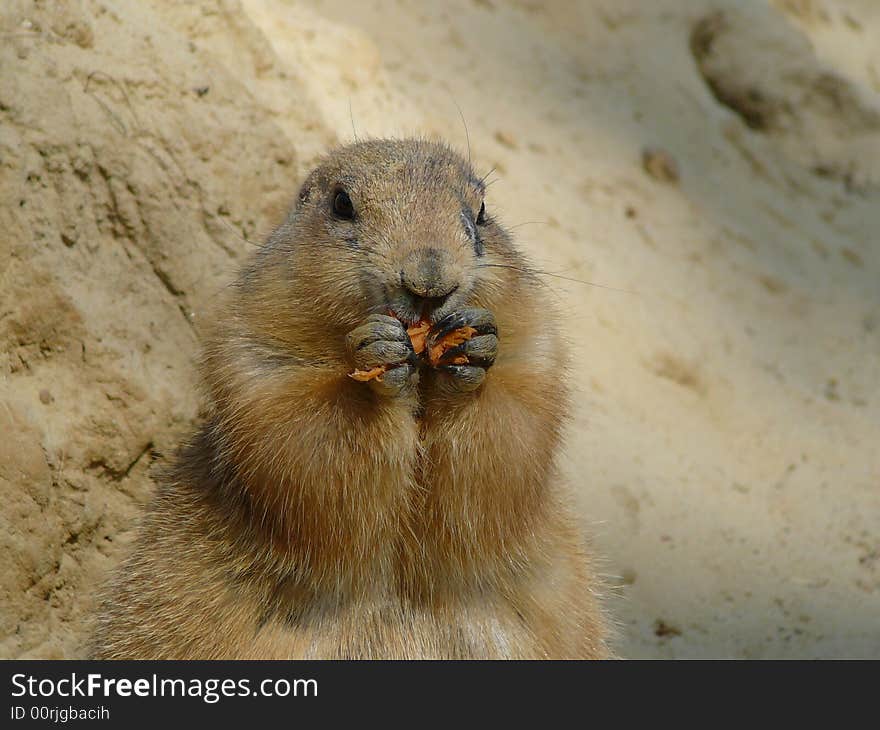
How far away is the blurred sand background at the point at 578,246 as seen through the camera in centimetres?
457

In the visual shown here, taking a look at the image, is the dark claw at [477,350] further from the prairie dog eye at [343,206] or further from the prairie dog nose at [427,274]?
the prairie dog eye at [343,206]

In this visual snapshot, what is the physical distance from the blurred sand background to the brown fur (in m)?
0.88

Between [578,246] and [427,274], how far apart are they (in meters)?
2.83

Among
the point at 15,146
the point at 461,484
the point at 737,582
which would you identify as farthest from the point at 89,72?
the point at 737,582

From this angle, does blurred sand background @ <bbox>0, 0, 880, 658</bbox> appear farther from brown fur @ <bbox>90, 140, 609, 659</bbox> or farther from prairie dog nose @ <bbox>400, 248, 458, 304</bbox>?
prairie dog nose @ <bbox>400, 248, 458, 304</bbox>

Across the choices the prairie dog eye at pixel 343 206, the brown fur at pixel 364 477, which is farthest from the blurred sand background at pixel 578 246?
the prairie dog eye at pixel 343 206

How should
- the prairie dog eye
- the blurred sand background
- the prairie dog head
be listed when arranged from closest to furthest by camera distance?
the prairie dog head → the prairie dog eye → the blurred sand background

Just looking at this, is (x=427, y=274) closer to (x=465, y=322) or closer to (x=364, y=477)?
(x=465, y=322)

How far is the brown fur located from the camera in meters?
3.62

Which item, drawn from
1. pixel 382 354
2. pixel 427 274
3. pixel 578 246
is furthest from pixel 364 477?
pixel 578 246

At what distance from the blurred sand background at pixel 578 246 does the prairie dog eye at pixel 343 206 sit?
122cm

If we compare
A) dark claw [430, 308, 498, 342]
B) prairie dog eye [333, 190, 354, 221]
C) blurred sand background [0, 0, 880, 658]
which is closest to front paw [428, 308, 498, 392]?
dark claw [430, 308, 498, 342]

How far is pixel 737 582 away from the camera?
5422 millimetres

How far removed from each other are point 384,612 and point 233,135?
7.62 ft
